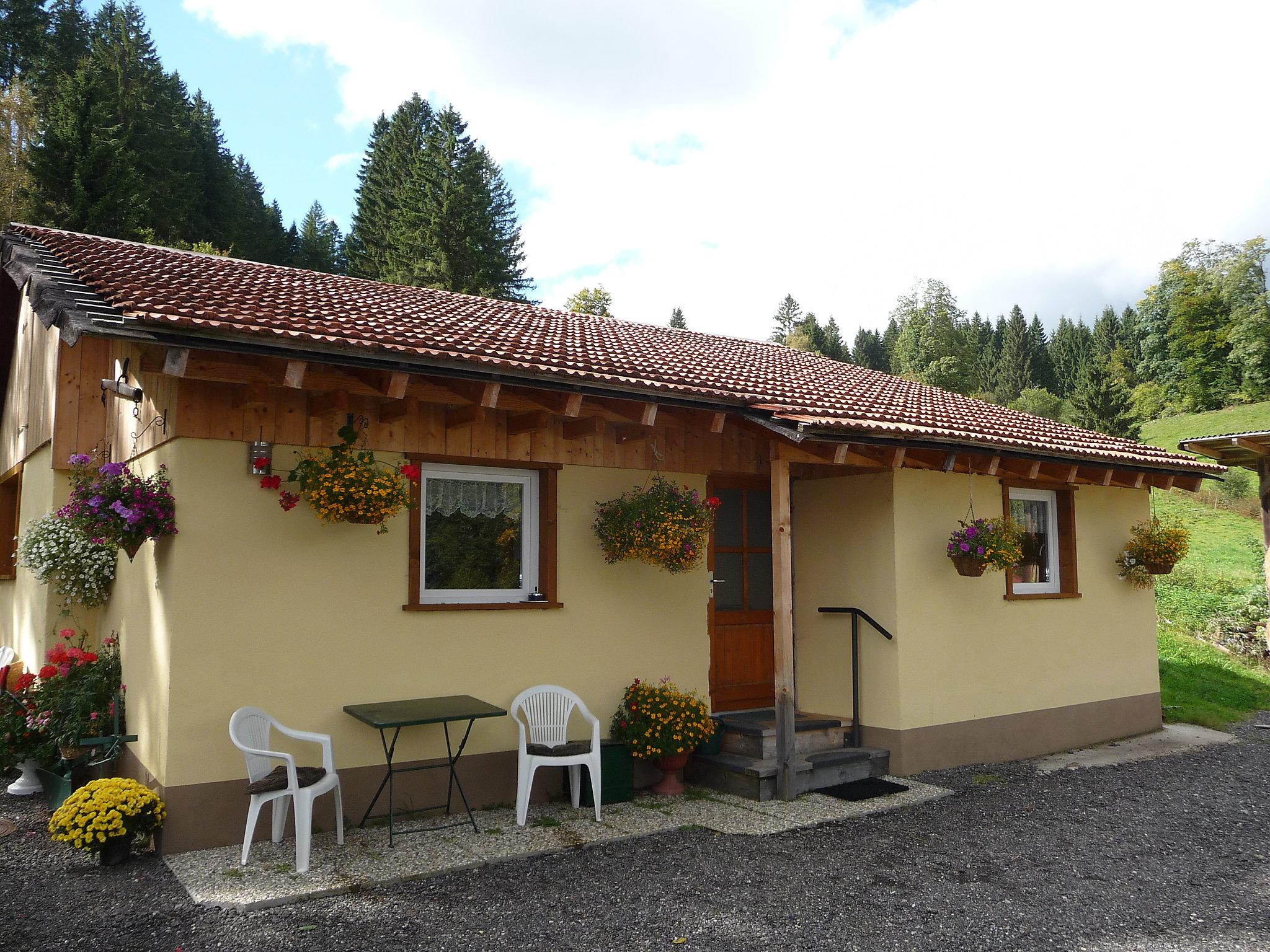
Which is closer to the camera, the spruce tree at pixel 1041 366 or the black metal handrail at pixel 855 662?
the black metal handrail at pixel 855 662

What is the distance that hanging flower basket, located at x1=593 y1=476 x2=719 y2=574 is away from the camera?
6.48 metres

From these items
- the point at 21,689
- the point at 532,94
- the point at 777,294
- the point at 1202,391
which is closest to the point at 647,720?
the point at 21,689

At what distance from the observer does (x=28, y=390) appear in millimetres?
8719

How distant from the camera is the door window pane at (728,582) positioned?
786 centimetres

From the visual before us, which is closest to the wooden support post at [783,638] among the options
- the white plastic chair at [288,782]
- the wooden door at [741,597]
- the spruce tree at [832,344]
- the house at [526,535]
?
the house at [526,535]

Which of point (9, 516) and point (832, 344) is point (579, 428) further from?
point (832, 344)

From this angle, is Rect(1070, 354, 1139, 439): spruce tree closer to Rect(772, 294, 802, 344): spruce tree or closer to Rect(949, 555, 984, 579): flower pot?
Rect(772, 294, 802, 344): spruce tree

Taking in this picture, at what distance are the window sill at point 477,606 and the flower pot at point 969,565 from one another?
11.5ft

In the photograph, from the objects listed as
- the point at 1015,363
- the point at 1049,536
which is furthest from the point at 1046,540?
the point at 1015,363

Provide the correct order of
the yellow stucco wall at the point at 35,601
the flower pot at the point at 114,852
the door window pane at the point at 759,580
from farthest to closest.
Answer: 1. the door window pane at the point at 759,580
2. the yellow stucco wall at the point at 35,601
3. the flower pot at the point at 114,852

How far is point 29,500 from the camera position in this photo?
8.46 meters

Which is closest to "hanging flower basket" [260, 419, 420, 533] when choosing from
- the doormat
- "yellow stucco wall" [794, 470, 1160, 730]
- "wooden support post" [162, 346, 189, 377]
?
"wooden support post" [162, 346, 189, 377]

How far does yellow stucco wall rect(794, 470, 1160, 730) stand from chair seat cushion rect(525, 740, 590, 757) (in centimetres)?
275

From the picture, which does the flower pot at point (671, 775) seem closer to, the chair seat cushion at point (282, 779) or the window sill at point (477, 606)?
the window sill at point (477, 606)
